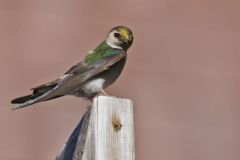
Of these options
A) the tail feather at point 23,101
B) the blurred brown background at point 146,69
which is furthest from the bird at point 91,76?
the blurred brown background at point 146,69

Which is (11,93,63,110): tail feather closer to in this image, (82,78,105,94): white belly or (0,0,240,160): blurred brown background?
(82,78,105,94): white belly

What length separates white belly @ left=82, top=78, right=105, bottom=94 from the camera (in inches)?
132

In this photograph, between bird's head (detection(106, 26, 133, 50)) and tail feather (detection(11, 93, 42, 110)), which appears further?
bird's head (detection(106, 26, 133, 50))

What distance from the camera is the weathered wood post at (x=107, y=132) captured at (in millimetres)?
2248

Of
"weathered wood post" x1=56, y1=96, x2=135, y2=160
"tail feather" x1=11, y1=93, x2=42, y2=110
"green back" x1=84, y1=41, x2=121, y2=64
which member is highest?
"green back" x1=84, y1=41, x2=121, y2=64

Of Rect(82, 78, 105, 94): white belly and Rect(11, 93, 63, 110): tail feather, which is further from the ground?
Rect(82, 78, 105, 94): white belly

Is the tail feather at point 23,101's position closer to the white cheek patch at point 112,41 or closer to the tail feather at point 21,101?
the tail feather at point 21,101

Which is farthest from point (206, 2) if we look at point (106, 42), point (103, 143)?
point (103, 143)

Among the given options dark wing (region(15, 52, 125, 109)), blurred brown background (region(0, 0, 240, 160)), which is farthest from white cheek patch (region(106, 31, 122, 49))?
blurred brown background (region(0, 0, 240, 160))

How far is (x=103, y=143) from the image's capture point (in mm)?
2248

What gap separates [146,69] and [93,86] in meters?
1.15

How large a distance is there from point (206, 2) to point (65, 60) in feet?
2.65

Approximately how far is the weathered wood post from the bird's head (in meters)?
1.44

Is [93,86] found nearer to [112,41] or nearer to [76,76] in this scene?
[76,76]
